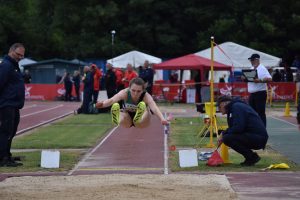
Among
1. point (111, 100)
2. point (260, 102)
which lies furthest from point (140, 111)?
point (260, 102)

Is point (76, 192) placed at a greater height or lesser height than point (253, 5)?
lesser

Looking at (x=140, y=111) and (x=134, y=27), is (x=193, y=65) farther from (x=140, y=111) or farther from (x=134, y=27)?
(x=134, y=27)

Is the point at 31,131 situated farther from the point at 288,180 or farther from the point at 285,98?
the point at 285,98

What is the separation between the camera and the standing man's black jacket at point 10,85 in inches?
531

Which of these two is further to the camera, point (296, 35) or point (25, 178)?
point (296, 35)

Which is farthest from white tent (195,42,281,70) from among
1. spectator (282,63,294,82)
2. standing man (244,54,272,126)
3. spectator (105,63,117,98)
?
standing man (244,54,272,126)

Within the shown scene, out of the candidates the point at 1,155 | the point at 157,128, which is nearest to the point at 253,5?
the point at 157,128

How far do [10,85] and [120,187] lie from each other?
4.03 m

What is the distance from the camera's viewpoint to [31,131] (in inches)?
824

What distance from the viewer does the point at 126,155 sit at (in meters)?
15.1

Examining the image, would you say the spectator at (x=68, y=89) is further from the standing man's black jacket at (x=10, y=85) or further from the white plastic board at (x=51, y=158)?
the white plastic board at (x=51, y=158)

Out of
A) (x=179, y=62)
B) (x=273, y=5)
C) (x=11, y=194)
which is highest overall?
(x=273, y=5)

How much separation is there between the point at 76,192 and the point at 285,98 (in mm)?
30210

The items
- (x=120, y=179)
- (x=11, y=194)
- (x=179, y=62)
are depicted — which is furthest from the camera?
(x=179, y=62)
